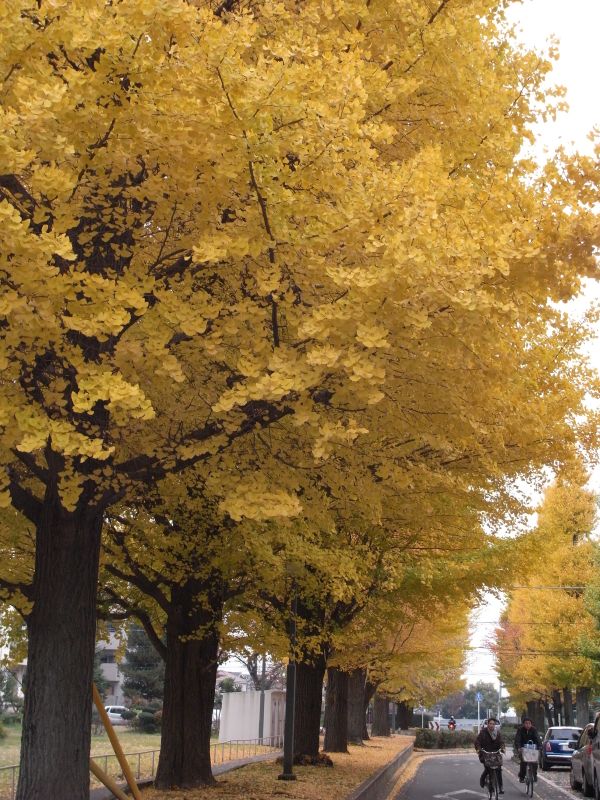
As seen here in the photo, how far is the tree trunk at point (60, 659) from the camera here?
7863 mm

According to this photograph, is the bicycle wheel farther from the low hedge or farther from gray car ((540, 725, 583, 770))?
the low hedge

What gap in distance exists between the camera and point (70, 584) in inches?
330

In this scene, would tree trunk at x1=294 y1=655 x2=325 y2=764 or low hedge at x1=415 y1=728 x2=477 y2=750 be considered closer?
tree trunk at x1=294 y1=655 x2=325 y2=764

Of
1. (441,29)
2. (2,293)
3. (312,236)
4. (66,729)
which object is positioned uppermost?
(441,29)

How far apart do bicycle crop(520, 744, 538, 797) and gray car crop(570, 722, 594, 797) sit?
922 mm

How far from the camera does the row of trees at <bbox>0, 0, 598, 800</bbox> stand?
6.51 m

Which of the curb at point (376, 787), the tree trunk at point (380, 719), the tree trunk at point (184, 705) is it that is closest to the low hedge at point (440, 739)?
the tree trunk at point (380, 719)

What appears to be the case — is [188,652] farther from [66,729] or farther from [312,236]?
[312,236]

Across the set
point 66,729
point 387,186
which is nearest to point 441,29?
point 387,186

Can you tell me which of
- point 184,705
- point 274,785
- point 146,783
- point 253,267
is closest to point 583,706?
point 274,785

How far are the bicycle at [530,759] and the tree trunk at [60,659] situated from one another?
1303 centimetres

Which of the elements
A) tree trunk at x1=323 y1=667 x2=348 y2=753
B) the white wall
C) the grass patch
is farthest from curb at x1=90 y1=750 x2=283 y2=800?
the white wall

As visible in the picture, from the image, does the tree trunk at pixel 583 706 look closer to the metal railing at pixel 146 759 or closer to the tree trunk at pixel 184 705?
the metal railing at pixel 146 759

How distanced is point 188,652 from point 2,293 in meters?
9.58
